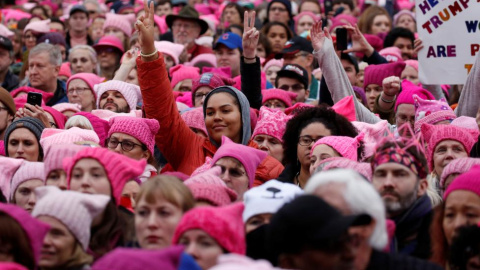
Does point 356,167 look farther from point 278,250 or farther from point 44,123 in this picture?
point 44,123

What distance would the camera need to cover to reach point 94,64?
13.1 m

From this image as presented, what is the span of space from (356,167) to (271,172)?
4.11ft

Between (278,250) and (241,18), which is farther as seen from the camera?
(241,18)

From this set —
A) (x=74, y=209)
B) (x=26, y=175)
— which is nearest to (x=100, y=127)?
(x=26, y=175)

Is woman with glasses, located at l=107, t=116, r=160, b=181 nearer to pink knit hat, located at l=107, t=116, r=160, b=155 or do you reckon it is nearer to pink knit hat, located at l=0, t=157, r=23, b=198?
pink knit hat, located at l=107, t=116, r=160, b=155

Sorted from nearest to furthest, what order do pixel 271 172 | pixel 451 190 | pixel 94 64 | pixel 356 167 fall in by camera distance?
pixel 451 190 < pixel 356 167 < pixel 271 172 < pixel 94 64

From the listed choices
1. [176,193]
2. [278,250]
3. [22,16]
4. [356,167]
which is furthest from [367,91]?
[22,16]

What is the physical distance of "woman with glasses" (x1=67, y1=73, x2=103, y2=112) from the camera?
11258mm

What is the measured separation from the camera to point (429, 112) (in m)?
9.12

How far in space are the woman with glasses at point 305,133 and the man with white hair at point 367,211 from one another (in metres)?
2.40

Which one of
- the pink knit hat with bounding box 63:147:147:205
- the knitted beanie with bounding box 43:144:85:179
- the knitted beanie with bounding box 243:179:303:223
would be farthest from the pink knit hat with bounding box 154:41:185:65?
the knitted beanie with bounding box 243:179:303:223

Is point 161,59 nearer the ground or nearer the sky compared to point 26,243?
nearer the sky

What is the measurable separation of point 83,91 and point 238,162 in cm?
396

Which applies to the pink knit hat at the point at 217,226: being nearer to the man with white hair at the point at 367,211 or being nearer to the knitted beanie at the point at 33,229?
the man with white hair at the point at 367,211
